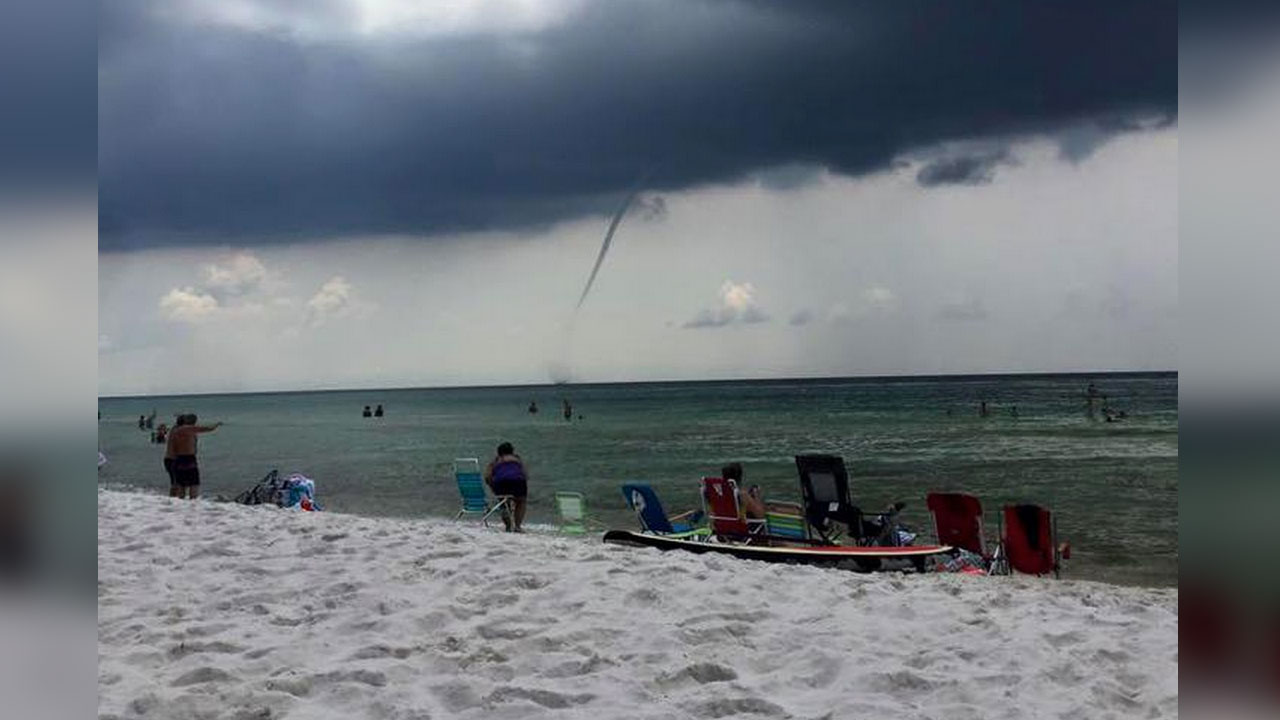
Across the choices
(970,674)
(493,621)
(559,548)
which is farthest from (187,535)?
(970,674)

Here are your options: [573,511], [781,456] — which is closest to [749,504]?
[573,511]

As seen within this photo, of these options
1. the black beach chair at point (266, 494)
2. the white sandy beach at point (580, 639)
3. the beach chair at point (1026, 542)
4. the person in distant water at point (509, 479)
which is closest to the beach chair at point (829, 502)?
the beach chair at point (1026, 542)

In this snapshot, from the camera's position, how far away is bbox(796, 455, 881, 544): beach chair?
9.11 meters

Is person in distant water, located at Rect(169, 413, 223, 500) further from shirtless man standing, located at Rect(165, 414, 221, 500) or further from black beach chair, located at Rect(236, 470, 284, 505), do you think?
black beach chair, located at Rect(236, 470, 284, 505)

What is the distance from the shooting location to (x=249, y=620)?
456 cm

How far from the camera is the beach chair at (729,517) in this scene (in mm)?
9273

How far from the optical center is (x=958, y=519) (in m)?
9.09

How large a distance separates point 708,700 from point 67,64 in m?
3.04

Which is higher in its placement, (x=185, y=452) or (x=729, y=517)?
(x=185, y=452)

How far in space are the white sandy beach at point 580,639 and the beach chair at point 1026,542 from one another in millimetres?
2215

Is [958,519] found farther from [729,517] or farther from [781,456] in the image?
[781,456]

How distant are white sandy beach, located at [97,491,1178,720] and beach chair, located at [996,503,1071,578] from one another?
2215 mm

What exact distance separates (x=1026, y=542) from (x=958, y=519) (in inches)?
23.1

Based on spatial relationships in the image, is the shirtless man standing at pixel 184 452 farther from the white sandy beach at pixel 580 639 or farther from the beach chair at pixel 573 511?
the white sandy beach at pixel 580 639
